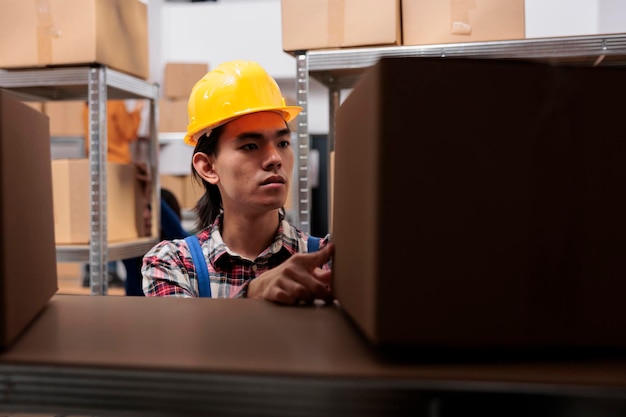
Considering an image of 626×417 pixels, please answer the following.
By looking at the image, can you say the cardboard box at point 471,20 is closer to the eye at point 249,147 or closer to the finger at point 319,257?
the eye at point 249,147

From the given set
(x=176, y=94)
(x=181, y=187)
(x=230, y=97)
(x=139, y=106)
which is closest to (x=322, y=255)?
(x=230, y=97)

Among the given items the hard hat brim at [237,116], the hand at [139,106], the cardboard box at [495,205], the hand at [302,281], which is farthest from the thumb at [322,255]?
the hand at [139,106]

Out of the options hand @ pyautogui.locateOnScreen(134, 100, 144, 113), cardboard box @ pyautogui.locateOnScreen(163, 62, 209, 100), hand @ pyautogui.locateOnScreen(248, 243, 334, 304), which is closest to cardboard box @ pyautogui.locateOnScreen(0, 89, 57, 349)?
hand @ pyautogui.locateOnScreen(248, 243, 334, 304)

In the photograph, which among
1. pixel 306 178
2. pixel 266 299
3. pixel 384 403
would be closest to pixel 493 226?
pixel 384 403

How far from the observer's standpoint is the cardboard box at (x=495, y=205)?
1.57ft

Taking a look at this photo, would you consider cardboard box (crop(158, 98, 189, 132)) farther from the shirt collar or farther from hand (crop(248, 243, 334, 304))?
hand (crop(248, 243, 334, 304))

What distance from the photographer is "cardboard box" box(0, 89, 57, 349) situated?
1.73 feet

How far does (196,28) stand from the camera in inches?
208

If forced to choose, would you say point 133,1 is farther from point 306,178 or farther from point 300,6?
point 306,178

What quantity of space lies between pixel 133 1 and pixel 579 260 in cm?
263

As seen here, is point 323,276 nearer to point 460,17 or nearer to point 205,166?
point 205,166

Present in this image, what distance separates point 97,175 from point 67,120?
194 cm

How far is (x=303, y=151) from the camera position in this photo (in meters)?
2.18

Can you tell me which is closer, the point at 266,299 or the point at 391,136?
the point at 391,136
